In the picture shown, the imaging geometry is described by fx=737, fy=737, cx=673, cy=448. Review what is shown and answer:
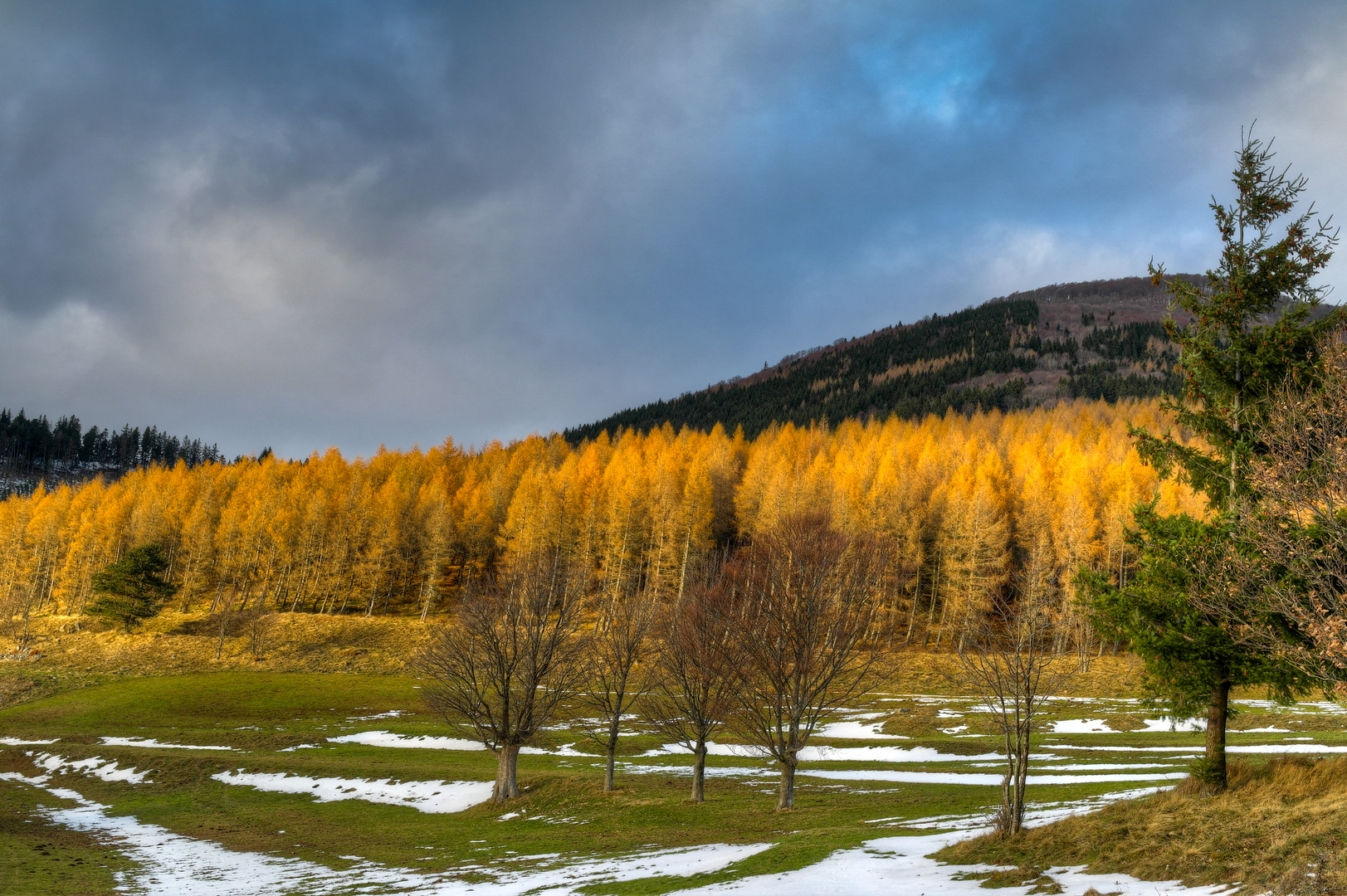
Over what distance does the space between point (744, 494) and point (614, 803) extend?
56.4 m

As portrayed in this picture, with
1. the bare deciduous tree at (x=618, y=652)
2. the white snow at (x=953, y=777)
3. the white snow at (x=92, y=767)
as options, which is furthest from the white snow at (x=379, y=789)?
the white snow at (x=953, y=777)

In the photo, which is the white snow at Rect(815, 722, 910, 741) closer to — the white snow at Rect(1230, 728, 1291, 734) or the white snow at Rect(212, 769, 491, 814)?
the white snow at Rect(1230, 728, 1291, 734)

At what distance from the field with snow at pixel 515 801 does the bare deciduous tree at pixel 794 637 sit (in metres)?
2.54

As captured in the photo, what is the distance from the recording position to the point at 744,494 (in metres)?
79.4

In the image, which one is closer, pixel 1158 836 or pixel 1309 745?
pixel 1158 836

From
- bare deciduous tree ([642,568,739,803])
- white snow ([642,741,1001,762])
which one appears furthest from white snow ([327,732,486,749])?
bare deciduous tree ([642,568,739,803])

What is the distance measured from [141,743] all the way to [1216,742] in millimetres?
45568

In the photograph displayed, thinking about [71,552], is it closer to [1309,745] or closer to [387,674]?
[387,674]

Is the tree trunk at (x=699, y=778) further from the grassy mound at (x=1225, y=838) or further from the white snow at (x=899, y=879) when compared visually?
the grassy mound at (x=1225, y=838)

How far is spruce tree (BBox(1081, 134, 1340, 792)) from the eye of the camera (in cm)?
1520

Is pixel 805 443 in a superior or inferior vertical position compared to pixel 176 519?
superior

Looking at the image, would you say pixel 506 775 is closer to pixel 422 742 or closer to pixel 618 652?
pixel 618 652

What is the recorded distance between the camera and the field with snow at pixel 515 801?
16.5 m

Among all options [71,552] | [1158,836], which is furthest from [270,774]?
[71,552]
